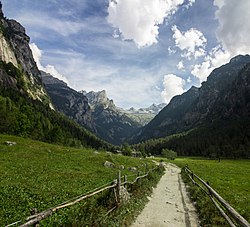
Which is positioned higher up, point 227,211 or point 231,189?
point 227,211

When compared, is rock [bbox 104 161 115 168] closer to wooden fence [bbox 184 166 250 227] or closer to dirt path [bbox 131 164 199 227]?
dirt path [bbox 131 164 199 227]

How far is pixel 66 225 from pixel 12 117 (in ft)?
330

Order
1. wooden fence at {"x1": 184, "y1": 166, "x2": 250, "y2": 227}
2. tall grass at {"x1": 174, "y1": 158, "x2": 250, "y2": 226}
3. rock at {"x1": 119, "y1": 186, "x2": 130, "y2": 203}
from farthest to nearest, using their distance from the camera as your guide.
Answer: rock at {"x1": 119, "y1": 186, "x2": 130, "y2": 203} < tall grass at {"x1": 174, "y1": 158, "x2": 250, "y2": 226} < wooden fence at {"x1": 184, "y1": 166, "x2": 250, "y2": 227}

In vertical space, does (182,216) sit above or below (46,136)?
below

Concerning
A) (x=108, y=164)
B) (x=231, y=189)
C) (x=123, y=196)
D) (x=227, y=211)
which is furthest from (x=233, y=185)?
(x=108, y=164)

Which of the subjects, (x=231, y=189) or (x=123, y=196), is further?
(x=231, y=189)

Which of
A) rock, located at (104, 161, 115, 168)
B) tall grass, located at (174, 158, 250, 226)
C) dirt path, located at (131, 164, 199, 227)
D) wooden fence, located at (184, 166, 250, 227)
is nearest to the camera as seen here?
wooden fence, located at (184, 166, 250, 227)

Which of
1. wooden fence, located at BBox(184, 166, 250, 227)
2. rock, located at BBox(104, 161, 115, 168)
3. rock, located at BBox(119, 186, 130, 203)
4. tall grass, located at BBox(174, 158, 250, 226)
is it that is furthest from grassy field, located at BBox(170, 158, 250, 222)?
rock, located at BBox(104, 161, 115, 168)

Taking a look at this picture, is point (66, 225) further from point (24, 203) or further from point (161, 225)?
point (24, 203)

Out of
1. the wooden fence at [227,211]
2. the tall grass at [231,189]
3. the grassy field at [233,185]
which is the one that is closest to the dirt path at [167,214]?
the tall grass at [231,189]

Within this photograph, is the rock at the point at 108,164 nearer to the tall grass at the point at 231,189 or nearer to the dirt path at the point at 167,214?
the tall grass at the point at 231,189

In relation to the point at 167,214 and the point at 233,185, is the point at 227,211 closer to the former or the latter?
the point at 167,214

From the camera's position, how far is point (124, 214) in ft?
57.1

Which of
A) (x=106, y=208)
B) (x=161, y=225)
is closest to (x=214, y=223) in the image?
(x=161, y=225)
